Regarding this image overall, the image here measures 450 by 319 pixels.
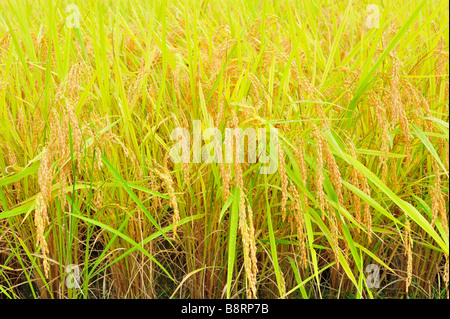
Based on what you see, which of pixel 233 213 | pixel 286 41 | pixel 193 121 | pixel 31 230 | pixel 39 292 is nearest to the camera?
pixel 233 213

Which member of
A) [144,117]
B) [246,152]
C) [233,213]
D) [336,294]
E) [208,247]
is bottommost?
[336,294]

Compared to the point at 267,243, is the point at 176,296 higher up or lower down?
lower down

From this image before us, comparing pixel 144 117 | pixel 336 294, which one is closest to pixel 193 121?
pixel 144 117

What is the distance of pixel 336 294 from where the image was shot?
149 cm

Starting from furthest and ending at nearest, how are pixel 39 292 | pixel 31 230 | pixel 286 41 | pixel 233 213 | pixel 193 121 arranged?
pixel 286 41 → pixel 39 292 → pixel 31 230 → pixel 193 121 → pixel 233 213

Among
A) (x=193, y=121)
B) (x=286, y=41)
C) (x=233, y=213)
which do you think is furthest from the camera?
(x=286, y=41)

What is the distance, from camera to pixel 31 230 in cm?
139

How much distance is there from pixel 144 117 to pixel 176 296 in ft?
1.84

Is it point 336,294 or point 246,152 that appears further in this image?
point 336,294

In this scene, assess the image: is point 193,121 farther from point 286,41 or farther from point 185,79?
point 286,41

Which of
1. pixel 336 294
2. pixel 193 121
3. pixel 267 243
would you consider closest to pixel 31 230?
pixel 193 121
